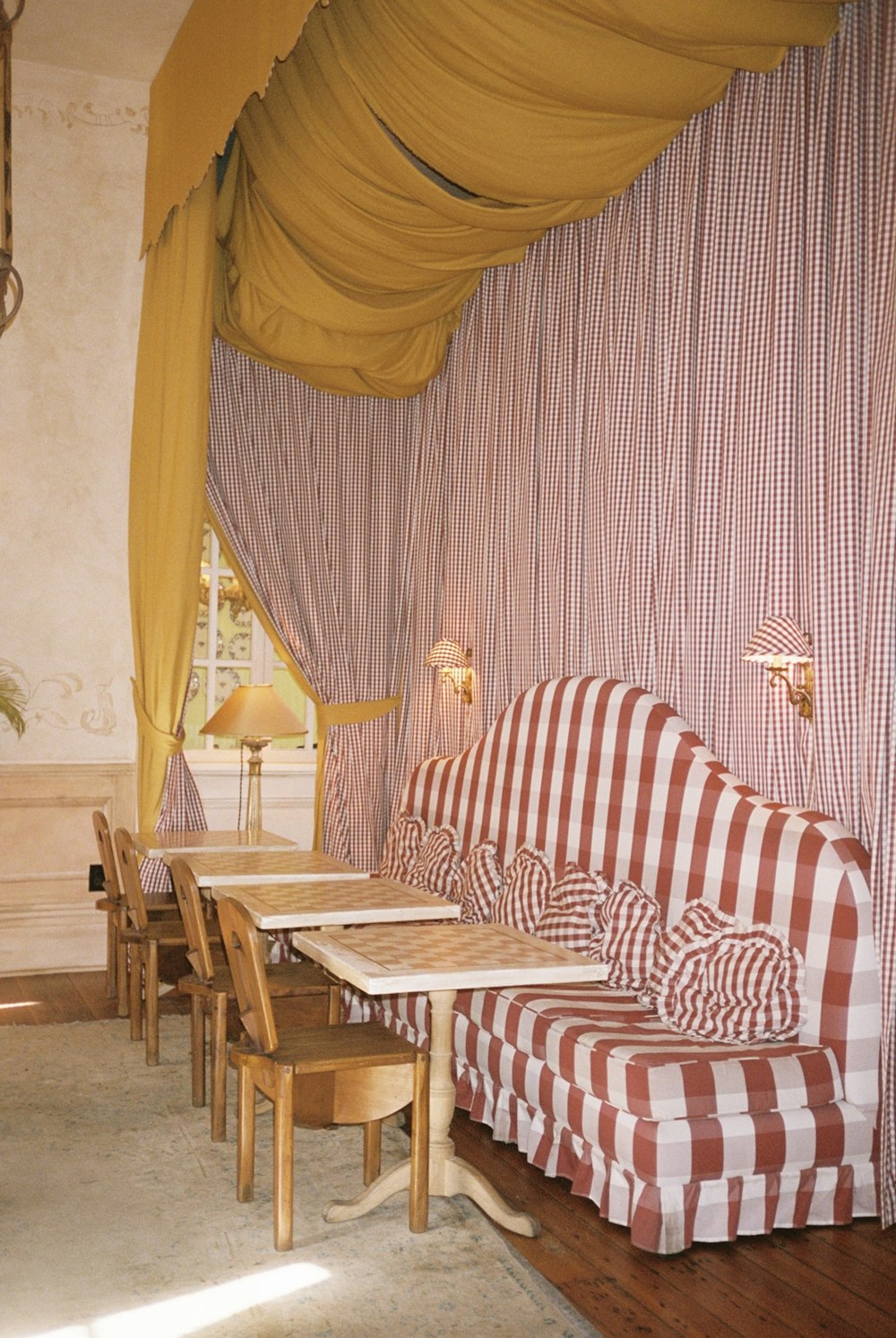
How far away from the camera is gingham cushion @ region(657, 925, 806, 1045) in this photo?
3.54 metres

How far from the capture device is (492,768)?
5.54 meters

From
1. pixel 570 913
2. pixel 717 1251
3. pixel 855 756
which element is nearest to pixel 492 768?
pixel 570 913

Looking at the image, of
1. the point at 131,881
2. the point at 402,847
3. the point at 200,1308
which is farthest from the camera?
the point at 402,847

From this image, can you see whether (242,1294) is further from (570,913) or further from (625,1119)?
(570,913)

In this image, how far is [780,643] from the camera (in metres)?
3.77

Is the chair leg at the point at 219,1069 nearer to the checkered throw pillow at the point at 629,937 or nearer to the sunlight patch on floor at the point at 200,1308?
the sunlight patch on floor at the point at 200,1308

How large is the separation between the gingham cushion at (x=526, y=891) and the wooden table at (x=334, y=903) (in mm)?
452

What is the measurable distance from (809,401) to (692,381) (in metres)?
0.66

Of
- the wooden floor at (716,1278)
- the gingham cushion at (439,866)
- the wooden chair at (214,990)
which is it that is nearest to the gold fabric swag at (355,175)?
the gingham cushion at (439,866)

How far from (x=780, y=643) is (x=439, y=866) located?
7.50 feet

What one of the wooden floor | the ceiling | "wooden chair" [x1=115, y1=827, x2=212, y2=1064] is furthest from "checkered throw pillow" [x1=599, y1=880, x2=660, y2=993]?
the ceiling

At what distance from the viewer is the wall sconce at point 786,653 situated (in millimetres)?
3779

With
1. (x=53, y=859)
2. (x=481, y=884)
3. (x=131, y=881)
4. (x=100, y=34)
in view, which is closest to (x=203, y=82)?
(x=100, y=34)

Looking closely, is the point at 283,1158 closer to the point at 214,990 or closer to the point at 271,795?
the point at 214,990
